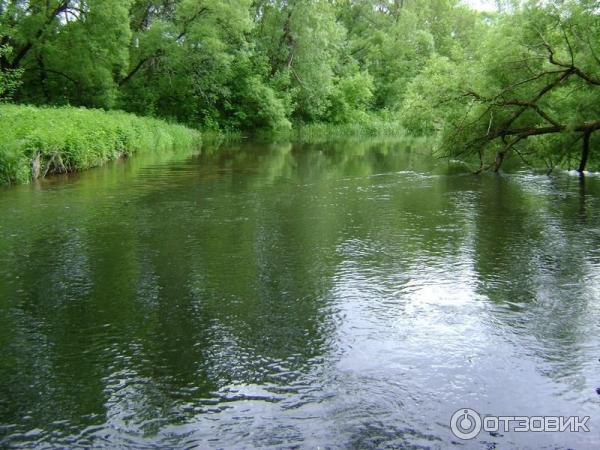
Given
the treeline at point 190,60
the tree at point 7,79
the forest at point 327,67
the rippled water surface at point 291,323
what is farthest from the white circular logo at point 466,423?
the treeline at point 190,60

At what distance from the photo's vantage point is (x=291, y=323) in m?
6.24

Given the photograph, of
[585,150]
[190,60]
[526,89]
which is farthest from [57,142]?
[190,60]

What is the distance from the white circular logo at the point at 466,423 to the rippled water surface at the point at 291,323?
8 cm

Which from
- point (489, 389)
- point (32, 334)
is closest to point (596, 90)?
point (489, 389)

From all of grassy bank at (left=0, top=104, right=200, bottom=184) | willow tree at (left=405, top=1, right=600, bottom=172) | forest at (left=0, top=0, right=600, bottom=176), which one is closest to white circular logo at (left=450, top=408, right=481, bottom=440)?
forest at (left=0, top=0, right=600, bottom=176)

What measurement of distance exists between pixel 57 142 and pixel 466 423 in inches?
621

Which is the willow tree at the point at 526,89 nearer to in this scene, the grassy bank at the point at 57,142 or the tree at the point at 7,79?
the grassy bank at the point at 57,142

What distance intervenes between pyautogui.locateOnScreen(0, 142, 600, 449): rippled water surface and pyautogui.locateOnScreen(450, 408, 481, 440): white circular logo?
0.08 m

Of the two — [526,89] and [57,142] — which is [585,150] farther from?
[57,142]

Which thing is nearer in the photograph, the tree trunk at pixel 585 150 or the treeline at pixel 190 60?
the tree trunk at pixel 585 150

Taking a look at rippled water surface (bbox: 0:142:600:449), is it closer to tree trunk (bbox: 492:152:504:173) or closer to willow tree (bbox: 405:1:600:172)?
willow tree (bbox: 405:1:600:172)

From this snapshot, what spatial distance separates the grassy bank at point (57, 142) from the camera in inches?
593

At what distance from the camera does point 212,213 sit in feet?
40.1

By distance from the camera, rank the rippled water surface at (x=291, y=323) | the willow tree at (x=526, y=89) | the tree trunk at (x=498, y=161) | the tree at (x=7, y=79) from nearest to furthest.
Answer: the rippled water surface at (x=291, y=323)
the willow tree at (x=526, y=89)
the tree at (x=7, y=79)
the tree trunk at (x=498, y=161)
